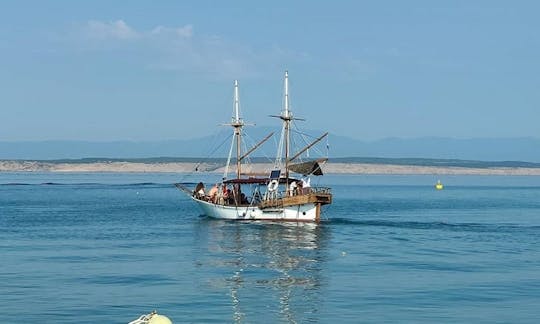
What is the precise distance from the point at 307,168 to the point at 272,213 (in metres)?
7.56

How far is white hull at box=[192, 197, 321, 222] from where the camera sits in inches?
3939

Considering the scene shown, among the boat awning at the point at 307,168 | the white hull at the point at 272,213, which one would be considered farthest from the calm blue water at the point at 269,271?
the boat awning at the point at 307,168

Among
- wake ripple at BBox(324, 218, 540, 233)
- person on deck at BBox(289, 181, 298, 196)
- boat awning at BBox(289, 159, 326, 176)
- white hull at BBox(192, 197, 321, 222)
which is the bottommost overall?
wake ripple at BBox(324, 218, 540, 233)

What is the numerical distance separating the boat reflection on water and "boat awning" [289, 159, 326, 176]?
8.12 metres

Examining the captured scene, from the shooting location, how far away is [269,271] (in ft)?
197

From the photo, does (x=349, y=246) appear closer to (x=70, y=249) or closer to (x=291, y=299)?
(x=70, y=249)

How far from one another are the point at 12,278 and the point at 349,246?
30608mm

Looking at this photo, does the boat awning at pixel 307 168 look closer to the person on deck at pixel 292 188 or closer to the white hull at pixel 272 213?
the person on deck at pixel 292 188

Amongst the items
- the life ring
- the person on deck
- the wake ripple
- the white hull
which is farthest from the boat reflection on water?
the wake ripple

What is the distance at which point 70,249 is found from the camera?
72.7 metres

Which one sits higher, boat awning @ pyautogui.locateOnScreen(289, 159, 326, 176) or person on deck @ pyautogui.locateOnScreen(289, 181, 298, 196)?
boat awning @ pyautogui.locateOnScreen(289, 159, 326, 176)

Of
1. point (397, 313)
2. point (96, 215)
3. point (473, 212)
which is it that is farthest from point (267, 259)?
point (473, 212)

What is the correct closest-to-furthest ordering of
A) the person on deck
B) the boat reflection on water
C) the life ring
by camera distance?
the boat reflection on water < the person on deck < the life ring

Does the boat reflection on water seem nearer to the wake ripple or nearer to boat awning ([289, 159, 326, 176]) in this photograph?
the wake ripple
